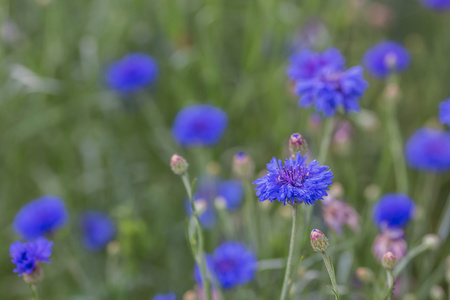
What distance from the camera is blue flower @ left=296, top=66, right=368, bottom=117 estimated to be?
92 cm

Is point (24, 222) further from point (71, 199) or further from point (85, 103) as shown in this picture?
point (85, 103)

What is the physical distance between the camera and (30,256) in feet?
2.48

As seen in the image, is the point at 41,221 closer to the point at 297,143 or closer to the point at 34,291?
the point at 34,291

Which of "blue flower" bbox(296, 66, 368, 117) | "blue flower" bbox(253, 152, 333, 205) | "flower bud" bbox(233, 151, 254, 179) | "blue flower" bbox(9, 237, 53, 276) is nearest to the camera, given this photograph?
"blue flower" bbox(253, 152, 333, 205)

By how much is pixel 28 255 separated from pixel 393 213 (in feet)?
2.14

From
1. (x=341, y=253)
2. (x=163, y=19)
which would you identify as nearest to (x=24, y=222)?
(x=341, y=253)

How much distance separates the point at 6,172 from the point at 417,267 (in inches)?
45.3

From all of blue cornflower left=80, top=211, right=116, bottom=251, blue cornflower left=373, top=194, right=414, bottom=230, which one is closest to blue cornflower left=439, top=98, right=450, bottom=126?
blue cornflower left=373, top=194, right=414, bottom=230

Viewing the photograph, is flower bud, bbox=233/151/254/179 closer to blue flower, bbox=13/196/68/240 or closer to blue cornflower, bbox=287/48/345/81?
blue cornflower, bbox=287/48/345/81

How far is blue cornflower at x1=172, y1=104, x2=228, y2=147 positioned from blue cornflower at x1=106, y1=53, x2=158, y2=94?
0.20 m

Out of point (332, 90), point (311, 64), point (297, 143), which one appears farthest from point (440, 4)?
point (297, 143)

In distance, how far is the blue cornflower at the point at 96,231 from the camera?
1472mm

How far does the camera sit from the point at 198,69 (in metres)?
1.74

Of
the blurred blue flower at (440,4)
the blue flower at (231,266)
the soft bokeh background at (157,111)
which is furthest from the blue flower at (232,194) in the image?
the blurred blue flower at (440,4)
